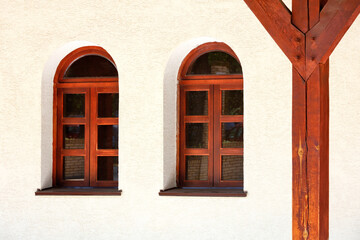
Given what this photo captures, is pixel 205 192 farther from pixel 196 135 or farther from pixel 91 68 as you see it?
pixel 91 68

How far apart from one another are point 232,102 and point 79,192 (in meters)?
2.12

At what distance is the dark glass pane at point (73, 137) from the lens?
6945mm

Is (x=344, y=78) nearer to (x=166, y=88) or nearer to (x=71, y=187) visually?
(x=166, y=88)

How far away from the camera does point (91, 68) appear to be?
6938 mm

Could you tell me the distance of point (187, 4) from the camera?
247 inches

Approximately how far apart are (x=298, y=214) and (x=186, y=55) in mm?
3344

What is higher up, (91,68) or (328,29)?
(91,68)

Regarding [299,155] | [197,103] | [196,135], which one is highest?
[197,103]

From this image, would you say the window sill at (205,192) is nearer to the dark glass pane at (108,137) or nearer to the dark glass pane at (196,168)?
the dark glass pane at (196,168)

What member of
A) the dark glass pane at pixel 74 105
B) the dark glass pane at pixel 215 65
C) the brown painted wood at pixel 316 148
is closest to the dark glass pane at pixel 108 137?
the dark glass pane at pixel 74 105

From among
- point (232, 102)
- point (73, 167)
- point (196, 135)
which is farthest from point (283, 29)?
point (73, 167)

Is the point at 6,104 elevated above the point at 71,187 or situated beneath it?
elevated above

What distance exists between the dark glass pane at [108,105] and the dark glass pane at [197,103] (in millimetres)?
906

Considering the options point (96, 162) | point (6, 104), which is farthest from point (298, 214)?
point (6, 104)
